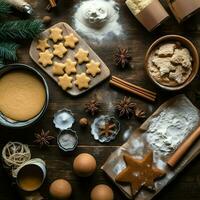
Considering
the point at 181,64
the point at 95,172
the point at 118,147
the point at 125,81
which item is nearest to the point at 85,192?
the point at 95,172

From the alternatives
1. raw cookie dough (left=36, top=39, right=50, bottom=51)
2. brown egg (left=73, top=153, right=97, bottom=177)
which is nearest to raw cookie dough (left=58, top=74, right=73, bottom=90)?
raw cookie dough (left=36, top=39, right=50, bottom=51)

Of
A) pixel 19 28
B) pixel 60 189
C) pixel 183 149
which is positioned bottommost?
pixel 183 149

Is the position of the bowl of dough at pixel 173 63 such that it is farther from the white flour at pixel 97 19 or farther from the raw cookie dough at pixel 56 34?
the raw cookie dough at pixel 56 34

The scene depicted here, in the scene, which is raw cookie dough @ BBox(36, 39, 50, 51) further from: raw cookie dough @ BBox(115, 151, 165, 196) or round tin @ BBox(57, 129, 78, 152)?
raw cookie dough @ BBox(115, 151, 165, 196)

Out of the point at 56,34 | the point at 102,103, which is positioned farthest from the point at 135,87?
the point at 56,34

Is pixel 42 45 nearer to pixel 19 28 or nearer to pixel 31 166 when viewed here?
pixel 19 28
